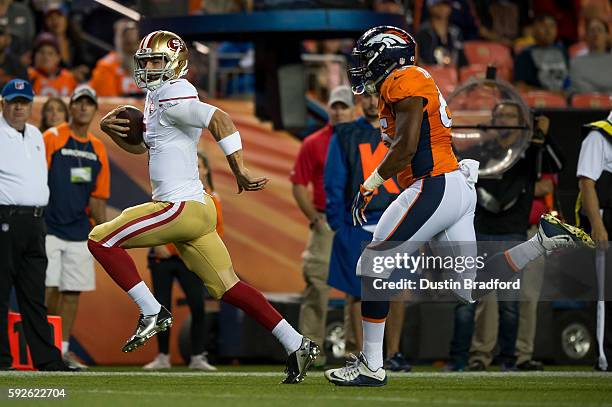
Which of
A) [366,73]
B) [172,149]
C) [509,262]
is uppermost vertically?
[366,73]

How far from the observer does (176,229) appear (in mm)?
7824

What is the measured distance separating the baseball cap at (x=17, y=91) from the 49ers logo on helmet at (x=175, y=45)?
6.36ft

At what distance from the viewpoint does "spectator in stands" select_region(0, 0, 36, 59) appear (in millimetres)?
13945

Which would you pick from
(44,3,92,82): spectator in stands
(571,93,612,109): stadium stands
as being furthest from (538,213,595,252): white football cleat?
(44,3,92,82): spectator in stands

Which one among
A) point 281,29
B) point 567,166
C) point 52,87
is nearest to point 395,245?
point 567,166

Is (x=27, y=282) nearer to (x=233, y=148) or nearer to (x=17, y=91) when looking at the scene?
(x=17, y=91)

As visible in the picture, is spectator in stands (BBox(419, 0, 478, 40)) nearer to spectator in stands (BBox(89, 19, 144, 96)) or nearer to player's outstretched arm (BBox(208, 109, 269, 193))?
spectator in stands (BBox(89, 19, 144, 96))

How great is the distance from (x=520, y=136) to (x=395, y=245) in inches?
119

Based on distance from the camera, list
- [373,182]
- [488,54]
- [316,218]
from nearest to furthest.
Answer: [373,182], [316,218], [488,54]

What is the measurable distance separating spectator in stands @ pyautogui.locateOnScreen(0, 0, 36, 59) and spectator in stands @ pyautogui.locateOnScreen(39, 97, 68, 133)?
287cm

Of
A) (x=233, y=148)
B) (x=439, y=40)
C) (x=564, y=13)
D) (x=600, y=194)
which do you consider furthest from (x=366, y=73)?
(x=564, y=13)

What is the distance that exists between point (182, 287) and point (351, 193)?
63.0 inches

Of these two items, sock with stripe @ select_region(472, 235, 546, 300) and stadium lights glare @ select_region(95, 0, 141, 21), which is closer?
sock with stripe @ select_region(472, 235, 546, 300)

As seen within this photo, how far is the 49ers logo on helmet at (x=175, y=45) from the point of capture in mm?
8164
